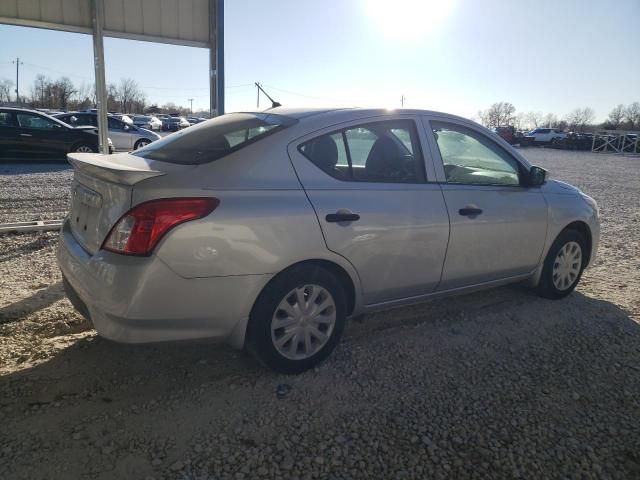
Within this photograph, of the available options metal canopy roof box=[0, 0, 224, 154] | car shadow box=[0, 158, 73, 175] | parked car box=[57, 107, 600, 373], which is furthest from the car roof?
car shadow box=[0, 158, 73, 175]

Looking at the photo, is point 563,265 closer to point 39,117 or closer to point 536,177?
point 536,177

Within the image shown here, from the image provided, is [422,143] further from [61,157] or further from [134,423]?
[61,157]

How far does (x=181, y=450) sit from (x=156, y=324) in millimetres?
627

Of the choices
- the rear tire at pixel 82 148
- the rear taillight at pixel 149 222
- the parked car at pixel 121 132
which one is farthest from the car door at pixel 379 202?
the parked car at pixel 121 132

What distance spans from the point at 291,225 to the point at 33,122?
13048 millimetres

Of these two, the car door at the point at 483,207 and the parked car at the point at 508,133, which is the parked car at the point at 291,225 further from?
the parked car at the point at 508,133

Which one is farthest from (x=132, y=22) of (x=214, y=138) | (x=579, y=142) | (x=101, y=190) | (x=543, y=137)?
(x=543, y=137)

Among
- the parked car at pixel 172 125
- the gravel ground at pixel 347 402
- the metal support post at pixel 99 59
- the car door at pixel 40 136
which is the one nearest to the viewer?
the gravel ground at pixel 347 402

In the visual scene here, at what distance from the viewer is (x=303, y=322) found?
2.96 meters

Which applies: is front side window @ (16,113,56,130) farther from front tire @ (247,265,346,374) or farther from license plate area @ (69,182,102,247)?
front tire @ (247,265,346,374)

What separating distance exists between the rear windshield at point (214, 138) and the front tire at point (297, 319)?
829 mm

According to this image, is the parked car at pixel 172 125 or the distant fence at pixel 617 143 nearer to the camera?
the distant fence at pixel 617 143

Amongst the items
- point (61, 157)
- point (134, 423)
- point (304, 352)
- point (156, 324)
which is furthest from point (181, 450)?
point (61, 157)

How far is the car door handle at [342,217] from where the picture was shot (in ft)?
9.45
